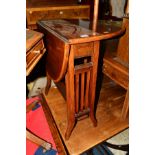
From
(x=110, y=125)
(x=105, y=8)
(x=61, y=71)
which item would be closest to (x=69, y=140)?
(x=110, y=125)

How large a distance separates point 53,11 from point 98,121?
1.27 metres

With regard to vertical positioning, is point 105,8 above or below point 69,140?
above

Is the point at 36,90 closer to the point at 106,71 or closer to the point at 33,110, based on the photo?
the point at 33,110

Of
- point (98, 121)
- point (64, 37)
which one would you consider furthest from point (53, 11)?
point (98, 121)

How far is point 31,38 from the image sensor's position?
1124 millimetres

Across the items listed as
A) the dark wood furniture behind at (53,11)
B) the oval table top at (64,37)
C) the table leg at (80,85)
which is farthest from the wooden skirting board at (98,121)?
the dark wood furniture behind at (53,11)

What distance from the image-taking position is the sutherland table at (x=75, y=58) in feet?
3.90

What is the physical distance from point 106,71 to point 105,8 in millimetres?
1220

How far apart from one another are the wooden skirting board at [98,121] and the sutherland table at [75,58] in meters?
0.12

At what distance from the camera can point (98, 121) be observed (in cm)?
176

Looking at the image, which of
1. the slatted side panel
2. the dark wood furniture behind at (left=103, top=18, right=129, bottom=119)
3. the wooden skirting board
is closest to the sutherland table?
the slatted side panel

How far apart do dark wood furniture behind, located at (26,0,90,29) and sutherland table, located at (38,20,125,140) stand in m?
0.38
